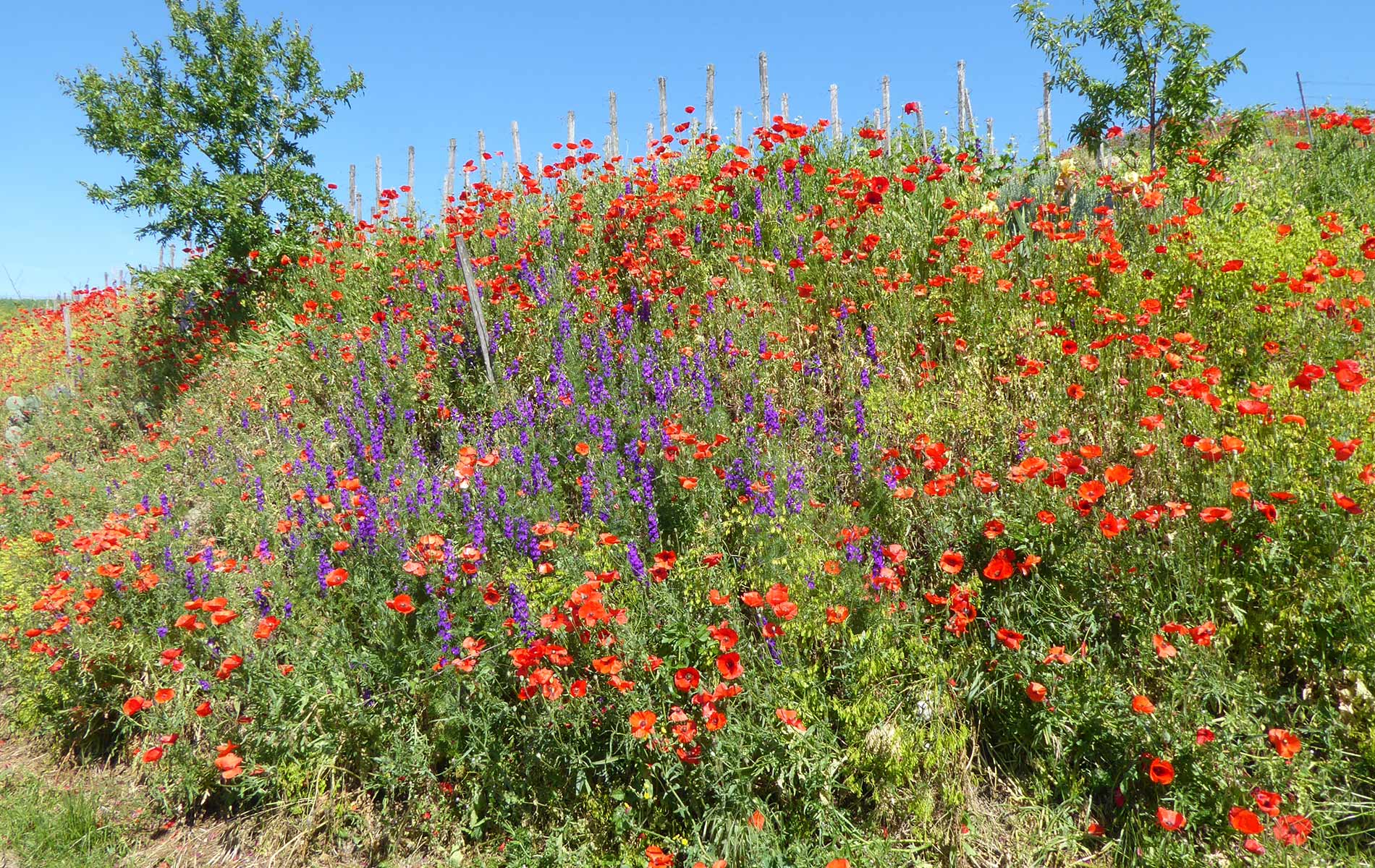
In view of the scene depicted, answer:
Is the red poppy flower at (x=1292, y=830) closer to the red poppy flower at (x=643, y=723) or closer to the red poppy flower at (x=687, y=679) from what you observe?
the red poppy flower at (x=687, y=679)

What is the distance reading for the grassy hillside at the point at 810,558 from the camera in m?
2.55

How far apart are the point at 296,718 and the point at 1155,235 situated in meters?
5.39

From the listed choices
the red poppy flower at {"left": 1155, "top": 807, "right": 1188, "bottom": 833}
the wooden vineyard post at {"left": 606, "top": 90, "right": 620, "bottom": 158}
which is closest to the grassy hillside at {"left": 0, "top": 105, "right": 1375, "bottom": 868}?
the red poppy flower at {"left": 1155, "top": 807, "right": 1188, "bottom": 833}

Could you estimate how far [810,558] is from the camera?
297cm

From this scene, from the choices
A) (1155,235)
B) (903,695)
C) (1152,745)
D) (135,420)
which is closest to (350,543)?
(903,695)

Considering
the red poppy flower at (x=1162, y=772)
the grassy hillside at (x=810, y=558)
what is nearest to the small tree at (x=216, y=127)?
the grassy hillside at (x=810, y=558)

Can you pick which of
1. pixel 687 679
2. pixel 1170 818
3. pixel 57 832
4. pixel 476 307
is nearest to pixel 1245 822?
pixel 1170 818

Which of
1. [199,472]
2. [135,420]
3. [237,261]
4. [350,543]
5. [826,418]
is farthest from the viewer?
[237,261]

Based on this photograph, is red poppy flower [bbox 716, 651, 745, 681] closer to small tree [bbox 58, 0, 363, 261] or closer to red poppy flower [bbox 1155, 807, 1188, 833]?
red poppy flower [bbox 1155, 807, 1188, 833]

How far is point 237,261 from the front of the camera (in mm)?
9195

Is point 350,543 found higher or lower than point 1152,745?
higher

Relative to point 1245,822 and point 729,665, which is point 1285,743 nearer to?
point 1245,822

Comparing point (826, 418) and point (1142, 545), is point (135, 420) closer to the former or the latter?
point (826, 418)

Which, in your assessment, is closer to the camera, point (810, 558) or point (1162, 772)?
point (1162, 772)
